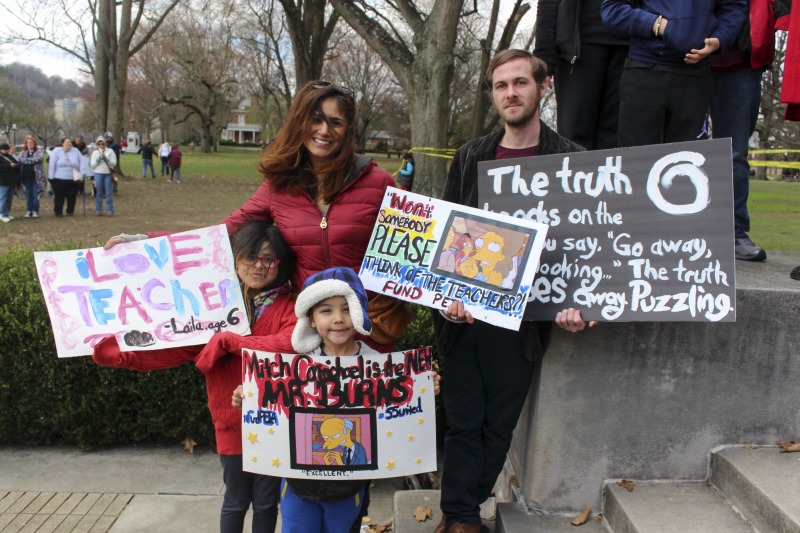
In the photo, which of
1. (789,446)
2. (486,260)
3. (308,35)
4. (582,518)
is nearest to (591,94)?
(486,260)

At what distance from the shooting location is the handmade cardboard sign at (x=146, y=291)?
3.08 meters

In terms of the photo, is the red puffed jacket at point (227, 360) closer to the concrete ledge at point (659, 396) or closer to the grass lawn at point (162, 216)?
the concrete ledge at point (659, 396)

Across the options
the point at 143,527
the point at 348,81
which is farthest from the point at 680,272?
the point at 348,81

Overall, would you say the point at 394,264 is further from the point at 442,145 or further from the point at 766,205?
the point at 766,205

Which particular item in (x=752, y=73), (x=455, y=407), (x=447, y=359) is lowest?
(x=455, y=407)

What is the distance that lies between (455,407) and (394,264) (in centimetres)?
74

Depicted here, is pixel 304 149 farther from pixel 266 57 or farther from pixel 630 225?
pixel 266 57

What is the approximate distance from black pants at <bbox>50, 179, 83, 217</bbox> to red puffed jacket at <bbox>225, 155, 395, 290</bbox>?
49.1ft

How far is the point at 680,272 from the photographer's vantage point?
2762 millimetres

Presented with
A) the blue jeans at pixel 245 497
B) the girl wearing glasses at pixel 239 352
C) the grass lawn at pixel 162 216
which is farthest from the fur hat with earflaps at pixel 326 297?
the grass lawn at pixel 162 216

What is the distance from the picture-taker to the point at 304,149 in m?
2.94

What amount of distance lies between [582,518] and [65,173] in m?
15.7

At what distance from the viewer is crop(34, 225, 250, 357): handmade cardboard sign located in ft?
10.1

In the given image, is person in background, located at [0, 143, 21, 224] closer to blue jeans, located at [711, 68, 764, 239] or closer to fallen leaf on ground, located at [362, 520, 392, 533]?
fallen leaf on ground, located at [362, 520, 392, 533]
